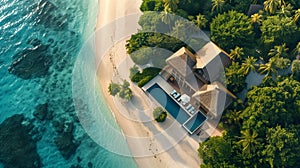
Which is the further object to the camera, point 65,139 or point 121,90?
point 121,90

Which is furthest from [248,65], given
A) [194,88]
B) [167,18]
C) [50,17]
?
[50,17]

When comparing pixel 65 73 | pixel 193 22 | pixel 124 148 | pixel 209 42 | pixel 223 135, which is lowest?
pixel 223 135

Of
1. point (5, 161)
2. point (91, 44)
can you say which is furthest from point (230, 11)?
point (5, 161)

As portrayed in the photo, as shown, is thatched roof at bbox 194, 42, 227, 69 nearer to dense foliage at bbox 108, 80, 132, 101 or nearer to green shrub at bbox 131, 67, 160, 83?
green shrub at bbox 131, 67, 160, 83

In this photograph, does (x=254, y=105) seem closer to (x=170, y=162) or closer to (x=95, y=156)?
(x=170, y=162)

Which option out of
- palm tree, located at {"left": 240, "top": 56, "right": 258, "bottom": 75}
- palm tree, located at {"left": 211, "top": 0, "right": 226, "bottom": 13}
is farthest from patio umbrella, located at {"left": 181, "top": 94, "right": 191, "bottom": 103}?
palm tree, located at {"left": 211, "top": 0, "right": 226, "bottom": 13}

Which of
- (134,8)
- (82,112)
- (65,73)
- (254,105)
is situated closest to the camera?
(254,105)

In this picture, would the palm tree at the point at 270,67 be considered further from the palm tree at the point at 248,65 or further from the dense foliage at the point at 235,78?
the dense foliage at the point at 235,78

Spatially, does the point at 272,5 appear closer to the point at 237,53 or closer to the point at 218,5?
the point at 218,5
